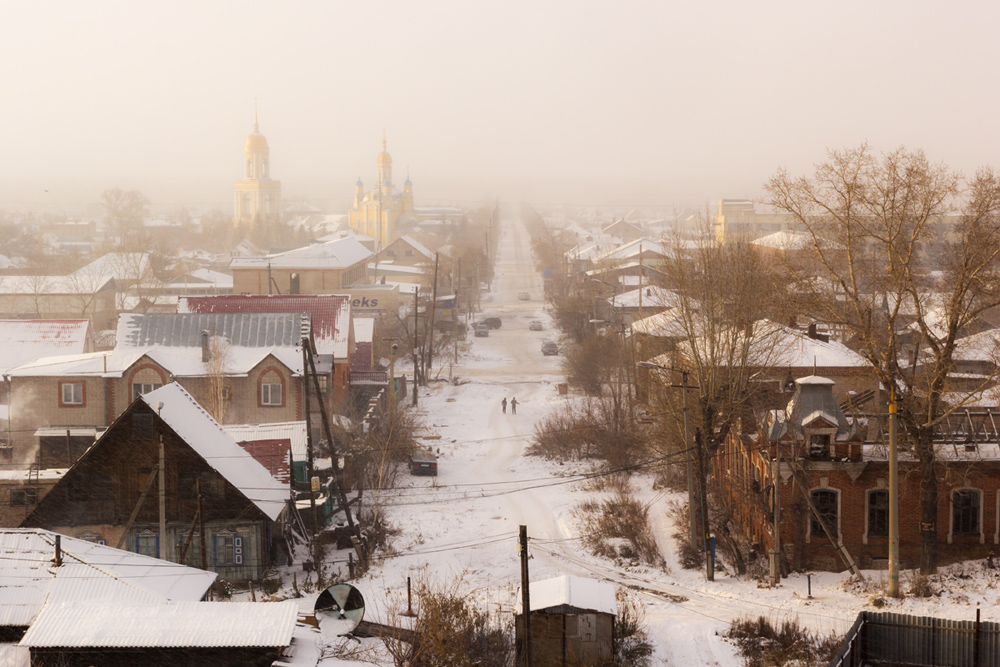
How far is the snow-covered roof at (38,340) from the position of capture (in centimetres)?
3497

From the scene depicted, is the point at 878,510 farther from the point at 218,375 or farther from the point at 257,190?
the point at 257,190

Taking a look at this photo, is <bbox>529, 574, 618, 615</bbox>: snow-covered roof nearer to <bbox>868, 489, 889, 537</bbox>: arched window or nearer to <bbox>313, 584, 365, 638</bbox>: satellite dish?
<bbox>313, 584, 365, 638</bbox>: satellite dish

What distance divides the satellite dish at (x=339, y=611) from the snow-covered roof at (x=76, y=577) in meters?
2.58

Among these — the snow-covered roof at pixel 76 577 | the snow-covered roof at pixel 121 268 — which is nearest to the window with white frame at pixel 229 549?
the snow-covered roof at pixel 76 577

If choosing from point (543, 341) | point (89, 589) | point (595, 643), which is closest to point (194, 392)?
point (89, 589)

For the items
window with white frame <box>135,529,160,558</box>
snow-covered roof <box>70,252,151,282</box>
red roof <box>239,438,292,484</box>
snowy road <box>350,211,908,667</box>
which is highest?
snow-covered roof <box>70,252,151,282</box>

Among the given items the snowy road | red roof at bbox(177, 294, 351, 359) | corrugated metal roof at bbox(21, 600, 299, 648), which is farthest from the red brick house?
red roof at bbox(177, 294, 351, 359)

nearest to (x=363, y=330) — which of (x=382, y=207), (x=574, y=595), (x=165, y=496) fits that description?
(x=165, y=496)

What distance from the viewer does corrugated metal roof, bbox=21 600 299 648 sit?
13.0m

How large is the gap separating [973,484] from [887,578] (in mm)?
2640

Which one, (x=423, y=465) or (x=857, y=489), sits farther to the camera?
(x=423, y=465)

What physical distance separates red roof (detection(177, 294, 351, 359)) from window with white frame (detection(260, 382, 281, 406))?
326 centimetres

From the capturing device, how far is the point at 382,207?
110 m

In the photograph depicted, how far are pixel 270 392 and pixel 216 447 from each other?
10352mm
